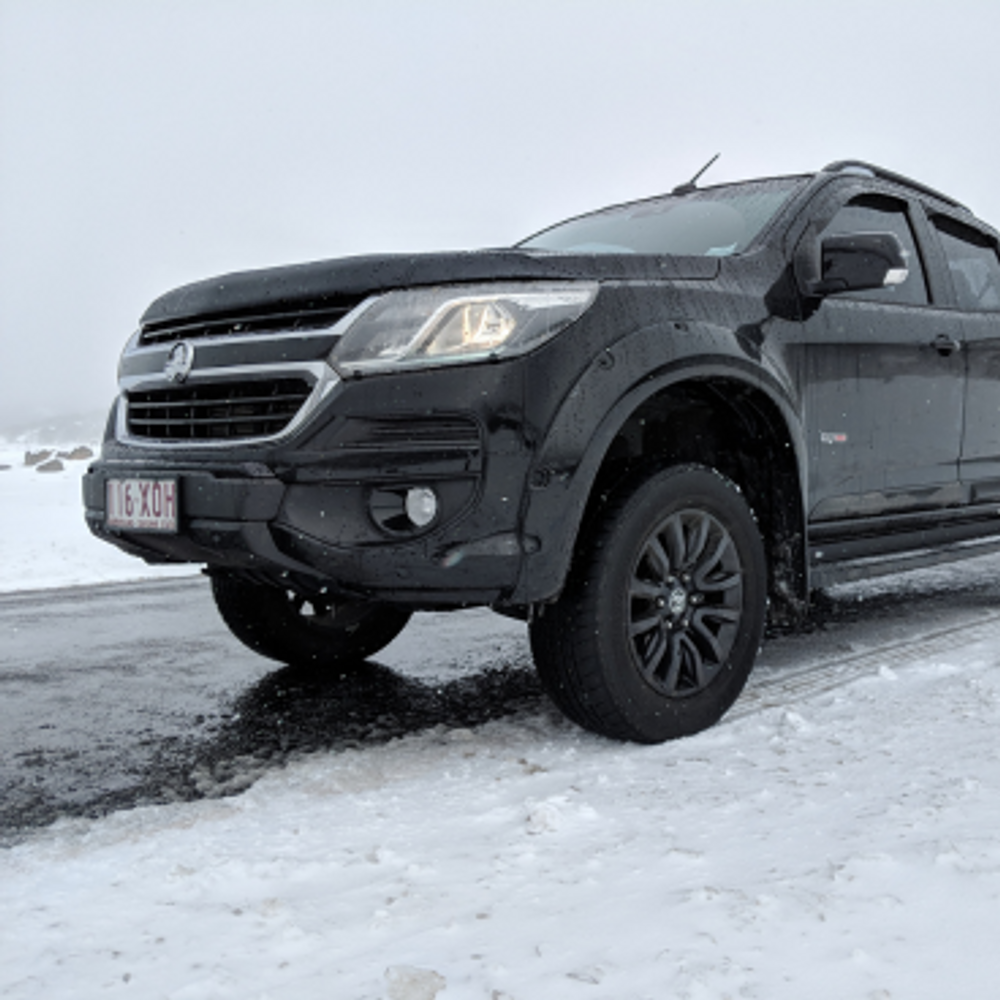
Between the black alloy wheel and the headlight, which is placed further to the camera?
the black alloy wheel

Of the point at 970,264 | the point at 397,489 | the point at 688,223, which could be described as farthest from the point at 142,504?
the point at 970,264

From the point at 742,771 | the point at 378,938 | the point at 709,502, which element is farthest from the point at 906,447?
the point at 378,938

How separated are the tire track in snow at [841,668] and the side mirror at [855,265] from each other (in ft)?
3.96

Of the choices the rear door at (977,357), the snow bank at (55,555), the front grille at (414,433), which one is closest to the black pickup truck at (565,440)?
the front grille at (414,433)

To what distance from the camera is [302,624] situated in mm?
3654

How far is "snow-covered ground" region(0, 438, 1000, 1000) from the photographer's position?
1533 millimetres

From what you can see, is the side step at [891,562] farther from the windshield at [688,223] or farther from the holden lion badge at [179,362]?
the holden lion badge at [179,362]

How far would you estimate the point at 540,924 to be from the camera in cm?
169

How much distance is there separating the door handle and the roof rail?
65 centimetres

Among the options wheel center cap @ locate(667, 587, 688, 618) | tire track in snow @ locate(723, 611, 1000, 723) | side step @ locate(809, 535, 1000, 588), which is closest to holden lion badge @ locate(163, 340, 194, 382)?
wheel center cap @ locate(667, 587, 688, 618)

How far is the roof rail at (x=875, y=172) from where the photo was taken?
3.75 metres

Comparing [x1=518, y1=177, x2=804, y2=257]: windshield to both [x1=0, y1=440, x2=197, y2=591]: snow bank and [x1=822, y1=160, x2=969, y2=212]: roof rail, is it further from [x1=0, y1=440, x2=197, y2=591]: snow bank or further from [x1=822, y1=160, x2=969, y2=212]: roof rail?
[x1=0, y1=440, x2=197, y2=591]: snow bank

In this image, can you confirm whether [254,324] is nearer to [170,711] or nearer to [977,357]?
[170,711]

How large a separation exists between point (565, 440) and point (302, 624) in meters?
1.60
